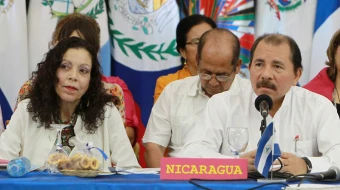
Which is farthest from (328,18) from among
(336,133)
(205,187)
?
(205,187)

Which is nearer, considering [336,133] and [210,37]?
[336,133]

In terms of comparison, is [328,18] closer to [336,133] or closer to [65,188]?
[336,133]

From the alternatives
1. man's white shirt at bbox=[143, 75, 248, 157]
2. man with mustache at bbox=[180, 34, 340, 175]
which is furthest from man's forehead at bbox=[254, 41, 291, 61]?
man's white shirt at bbox=[143, 75, 248, 157]

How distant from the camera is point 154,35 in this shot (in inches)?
190

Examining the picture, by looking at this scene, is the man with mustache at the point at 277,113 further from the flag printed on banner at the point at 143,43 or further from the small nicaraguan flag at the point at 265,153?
the flag printed on banner at the point at 143,43

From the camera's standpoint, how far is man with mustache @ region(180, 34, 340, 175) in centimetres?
327

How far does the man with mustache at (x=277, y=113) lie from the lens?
10.7ft

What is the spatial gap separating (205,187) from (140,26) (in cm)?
252

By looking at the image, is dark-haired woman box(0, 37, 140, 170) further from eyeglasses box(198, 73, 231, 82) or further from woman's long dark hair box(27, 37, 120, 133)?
eyeglasses box(198, 73, 231, 82)

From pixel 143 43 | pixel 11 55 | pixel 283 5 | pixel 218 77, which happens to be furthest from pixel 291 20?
pixel 11 55

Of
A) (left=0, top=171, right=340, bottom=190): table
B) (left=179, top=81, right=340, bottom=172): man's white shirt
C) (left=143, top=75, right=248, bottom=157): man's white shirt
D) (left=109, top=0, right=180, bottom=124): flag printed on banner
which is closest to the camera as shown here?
(left=0, top=171, right=340, bottom=190): table

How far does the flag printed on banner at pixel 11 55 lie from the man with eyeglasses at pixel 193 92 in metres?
0.94

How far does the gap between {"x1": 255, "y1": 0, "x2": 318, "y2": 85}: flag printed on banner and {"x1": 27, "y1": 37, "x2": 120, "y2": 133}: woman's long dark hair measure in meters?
1.59

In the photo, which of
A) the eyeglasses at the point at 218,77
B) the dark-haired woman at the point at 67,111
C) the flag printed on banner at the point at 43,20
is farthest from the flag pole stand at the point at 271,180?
the flag printed on banner at the point at 43,20
